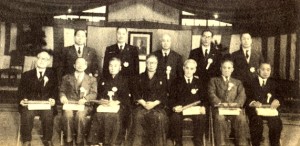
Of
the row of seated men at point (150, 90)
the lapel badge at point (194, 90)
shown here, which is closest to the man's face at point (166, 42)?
the row of seated men at point (150, 90)

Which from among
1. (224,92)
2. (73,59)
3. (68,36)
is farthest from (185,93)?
(68,36)

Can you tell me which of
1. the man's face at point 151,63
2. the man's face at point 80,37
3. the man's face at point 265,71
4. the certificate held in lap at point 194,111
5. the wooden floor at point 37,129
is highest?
the man's face at point 80,37

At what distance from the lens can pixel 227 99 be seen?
318 cm

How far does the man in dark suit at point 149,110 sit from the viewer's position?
3.10 m

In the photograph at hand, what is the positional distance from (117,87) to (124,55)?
30cm

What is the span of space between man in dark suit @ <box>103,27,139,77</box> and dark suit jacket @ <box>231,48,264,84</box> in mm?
780

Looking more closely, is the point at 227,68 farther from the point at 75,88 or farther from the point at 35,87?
the point at 35,87

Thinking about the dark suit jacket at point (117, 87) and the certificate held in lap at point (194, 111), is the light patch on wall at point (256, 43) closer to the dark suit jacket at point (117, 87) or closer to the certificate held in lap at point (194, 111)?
the certificate held in lap at point (194, 111)

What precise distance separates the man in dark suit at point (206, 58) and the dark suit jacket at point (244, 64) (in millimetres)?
133

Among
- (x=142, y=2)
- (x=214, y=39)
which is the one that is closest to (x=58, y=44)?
(x=142, y=2)

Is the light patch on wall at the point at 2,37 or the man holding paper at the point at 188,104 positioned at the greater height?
the light patch on wall at the point at 2,37

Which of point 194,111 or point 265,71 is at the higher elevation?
point 265,71

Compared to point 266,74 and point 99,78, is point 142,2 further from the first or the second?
point 266,74

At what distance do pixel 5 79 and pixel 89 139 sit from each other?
83 centimetres
